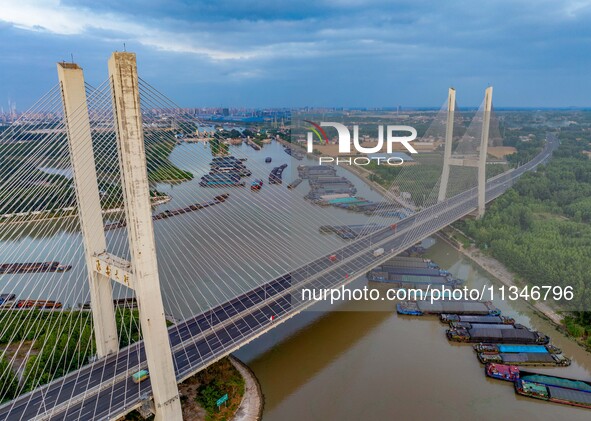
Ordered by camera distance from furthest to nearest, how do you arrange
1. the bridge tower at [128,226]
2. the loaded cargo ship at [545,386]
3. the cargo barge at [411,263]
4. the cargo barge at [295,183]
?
the cargo barge at [295,183]
the cargo barge at [411,263]
the loaded cargo ship at [545,386]
the bridge tower at [128,226]

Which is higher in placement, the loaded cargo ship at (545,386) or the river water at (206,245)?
the river water at (206,245)

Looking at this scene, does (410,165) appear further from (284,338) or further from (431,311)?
(284,338)

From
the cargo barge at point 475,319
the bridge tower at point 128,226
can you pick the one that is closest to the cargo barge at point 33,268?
the bridge tower at point 128,226

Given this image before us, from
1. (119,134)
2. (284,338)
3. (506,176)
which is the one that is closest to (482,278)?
(284,338)

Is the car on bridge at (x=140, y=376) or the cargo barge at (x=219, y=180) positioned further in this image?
the cargo barge at (x=219, y=180)

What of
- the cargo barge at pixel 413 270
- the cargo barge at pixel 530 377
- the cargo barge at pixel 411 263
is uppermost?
the cargo barge at pixel 411 263

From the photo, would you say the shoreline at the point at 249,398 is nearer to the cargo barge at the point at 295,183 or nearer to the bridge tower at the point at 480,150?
the bridge tower at the point at 480,150

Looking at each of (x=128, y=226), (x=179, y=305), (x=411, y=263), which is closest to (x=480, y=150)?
(x=411, y=263)

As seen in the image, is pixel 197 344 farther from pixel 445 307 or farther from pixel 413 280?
pixel 413 280

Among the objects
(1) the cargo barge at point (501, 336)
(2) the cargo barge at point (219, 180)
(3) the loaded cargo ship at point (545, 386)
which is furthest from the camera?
(2) the cargo barge at point (219, 180)
